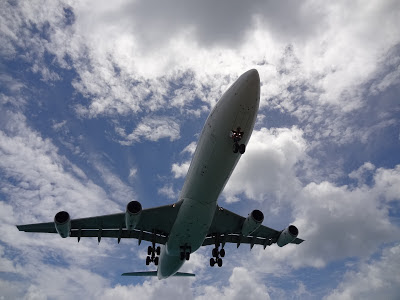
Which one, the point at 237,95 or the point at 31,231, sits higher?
the point at 237,95

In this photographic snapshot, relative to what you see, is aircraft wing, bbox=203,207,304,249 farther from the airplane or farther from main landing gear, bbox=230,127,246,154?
main landing gear, bbox=230,127,246,154

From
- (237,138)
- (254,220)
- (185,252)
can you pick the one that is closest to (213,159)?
(237,138)

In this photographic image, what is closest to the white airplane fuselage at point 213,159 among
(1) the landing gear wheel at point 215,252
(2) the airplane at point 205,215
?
(2) the airplane at point 205,215

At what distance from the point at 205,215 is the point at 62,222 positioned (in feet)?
31.3

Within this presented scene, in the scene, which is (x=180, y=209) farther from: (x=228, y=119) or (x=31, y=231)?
(x=31, y=231)

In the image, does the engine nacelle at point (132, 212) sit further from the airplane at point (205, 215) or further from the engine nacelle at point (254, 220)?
the engine nacelle at point (254, 220)

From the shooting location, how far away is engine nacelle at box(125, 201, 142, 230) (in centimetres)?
1961

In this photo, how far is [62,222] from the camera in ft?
65.3

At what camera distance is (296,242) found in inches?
1093

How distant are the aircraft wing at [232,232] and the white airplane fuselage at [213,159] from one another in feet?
11.6

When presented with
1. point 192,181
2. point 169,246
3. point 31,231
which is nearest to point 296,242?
point 169,246

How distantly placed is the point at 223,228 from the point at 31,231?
49.9 ft

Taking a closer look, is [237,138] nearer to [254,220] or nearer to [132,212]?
[254,220]

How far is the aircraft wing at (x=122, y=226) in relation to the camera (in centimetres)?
2255
